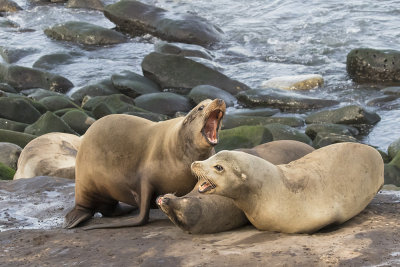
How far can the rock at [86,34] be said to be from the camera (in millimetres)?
20328

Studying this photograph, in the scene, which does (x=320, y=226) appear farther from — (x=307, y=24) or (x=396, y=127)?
(x=307, y=24)

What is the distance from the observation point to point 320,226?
544 cm

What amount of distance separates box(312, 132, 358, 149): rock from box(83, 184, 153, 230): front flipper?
579cm

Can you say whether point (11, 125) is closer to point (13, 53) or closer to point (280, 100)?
point (280, 100)

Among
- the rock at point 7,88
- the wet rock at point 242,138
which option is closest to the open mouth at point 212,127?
the wet rock at point 242,138

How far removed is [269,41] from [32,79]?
6622 mm

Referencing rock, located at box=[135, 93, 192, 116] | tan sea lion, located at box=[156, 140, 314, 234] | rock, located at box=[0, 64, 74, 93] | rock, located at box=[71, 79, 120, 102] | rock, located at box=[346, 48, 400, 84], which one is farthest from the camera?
rock, located at box=[0, 64, 74, 93]

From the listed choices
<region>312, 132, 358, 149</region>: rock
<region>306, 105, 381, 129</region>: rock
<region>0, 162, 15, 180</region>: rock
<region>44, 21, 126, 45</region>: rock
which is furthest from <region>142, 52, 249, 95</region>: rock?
<region>0, 162, 15, 180</region>: rock

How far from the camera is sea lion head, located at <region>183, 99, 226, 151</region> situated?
5941 mm

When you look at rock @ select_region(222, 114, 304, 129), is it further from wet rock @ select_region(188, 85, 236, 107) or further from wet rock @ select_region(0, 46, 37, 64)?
wet rock @ select_region(0, 46, 37, 64)

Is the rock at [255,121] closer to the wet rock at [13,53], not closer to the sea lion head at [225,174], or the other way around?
the sea lion head at [225,174]

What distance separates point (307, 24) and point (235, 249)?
55.2 ft

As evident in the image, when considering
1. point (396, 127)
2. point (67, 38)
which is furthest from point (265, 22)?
point (396, 127)

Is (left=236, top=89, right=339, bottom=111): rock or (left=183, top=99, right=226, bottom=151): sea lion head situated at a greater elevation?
(left=183, top=99, right=226, bottom=151): sea lion head
